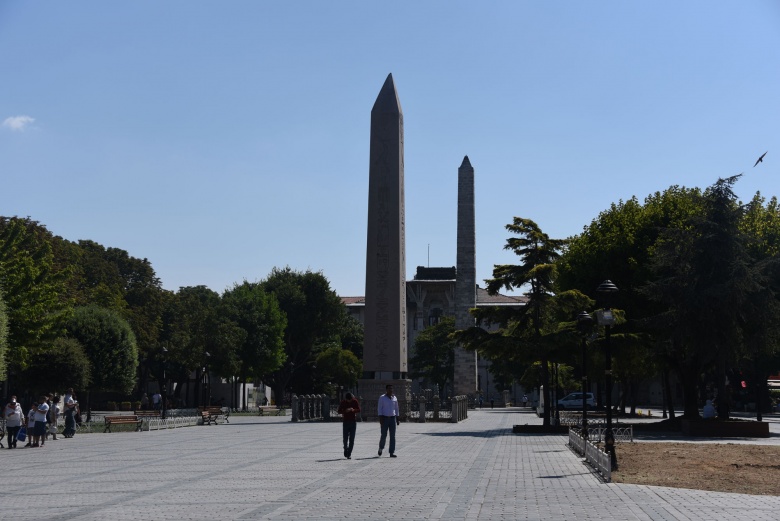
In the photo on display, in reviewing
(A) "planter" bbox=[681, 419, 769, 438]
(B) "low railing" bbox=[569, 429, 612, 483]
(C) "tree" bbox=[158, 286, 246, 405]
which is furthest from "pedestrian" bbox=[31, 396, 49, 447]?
(C) "tree" bbox=[158, 286, 246, 405]

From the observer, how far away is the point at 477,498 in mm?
13008

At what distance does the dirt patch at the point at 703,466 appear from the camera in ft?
49.5

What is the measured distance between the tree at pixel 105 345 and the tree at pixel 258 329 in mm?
13178

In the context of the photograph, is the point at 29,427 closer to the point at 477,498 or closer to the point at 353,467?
the point at 353,467

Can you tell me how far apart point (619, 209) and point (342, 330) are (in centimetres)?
4251

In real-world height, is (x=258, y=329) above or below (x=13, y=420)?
above

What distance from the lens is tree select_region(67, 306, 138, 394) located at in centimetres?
A: 5416

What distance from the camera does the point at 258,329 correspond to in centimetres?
6988

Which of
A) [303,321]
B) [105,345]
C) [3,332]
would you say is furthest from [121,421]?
[303,321]

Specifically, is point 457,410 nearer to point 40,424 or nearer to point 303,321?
point 40,424

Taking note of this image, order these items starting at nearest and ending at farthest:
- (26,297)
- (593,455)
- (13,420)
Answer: (593,455)
(13,420)
(26,297)

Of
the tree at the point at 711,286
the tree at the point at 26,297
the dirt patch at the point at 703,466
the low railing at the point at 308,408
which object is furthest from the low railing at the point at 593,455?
the tree at the point at 26,297

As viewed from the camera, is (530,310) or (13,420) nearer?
(13,420)

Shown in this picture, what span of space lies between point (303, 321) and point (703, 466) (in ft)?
201
